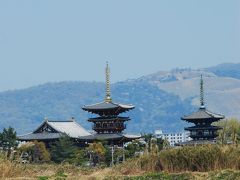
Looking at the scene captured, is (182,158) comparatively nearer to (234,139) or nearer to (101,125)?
(234,139)

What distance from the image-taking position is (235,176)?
64.8 ft

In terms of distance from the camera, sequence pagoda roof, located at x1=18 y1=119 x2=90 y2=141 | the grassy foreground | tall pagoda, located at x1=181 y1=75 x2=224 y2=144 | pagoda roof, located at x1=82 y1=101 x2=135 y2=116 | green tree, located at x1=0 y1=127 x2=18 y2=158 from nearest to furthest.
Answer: the grassy foreground
green tree, located at x1=0 y1=127 x2=18 y2=158
pagoda roof, located at x1=82 y1=101 x2=135 y2=116
pagoda roof, located at x1=18 y1=119 x2=90 y2=141
tall pagoda, located at x1=181 y1=75 x2=224 y2=144

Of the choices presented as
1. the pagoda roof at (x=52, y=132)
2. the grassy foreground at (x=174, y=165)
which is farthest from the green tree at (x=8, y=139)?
the grassy foreground at (x=174, y=165)

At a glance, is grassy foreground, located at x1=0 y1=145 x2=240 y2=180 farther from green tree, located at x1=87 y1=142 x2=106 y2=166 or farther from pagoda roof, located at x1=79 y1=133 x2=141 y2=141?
pagoda roof, located at x1=79 y1=133 x2=141 y2=141

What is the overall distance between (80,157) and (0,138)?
25.8 ft

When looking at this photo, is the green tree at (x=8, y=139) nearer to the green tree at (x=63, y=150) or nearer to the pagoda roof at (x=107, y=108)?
the green tree at (x=63, y=150)

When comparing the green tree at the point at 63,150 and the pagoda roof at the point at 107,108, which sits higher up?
the pagoda roof at the point at 107,108

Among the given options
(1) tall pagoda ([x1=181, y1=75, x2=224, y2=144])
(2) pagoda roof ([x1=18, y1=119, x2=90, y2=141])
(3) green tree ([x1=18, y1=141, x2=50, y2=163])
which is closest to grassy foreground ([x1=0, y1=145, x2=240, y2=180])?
(3) green tree ([x1=18, y1=141, x2=50, y2=163])

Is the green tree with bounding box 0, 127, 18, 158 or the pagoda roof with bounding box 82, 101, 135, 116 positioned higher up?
the pagoda roof with bounding box 82, 101, 135, 116

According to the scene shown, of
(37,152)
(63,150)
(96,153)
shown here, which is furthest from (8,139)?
(96,153)

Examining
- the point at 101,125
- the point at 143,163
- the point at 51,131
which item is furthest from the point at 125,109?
the point at 143,163

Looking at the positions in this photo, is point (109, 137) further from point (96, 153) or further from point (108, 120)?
point (96, 153)

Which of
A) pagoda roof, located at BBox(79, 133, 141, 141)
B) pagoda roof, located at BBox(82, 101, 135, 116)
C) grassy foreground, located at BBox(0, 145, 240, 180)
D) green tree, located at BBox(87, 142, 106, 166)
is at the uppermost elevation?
pagoda roof, located at BBox(82, 101, 135, 116)

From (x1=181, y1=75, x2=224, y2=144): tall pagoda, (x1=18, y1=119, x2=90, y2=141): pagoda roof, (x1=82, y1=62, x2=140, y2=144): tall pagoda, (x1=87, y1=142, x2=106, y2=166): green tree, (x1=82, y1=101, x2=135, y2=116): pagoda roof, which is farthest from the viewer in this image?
(x1=181, y1=75, x2=224, y2=144): tall pagoda
